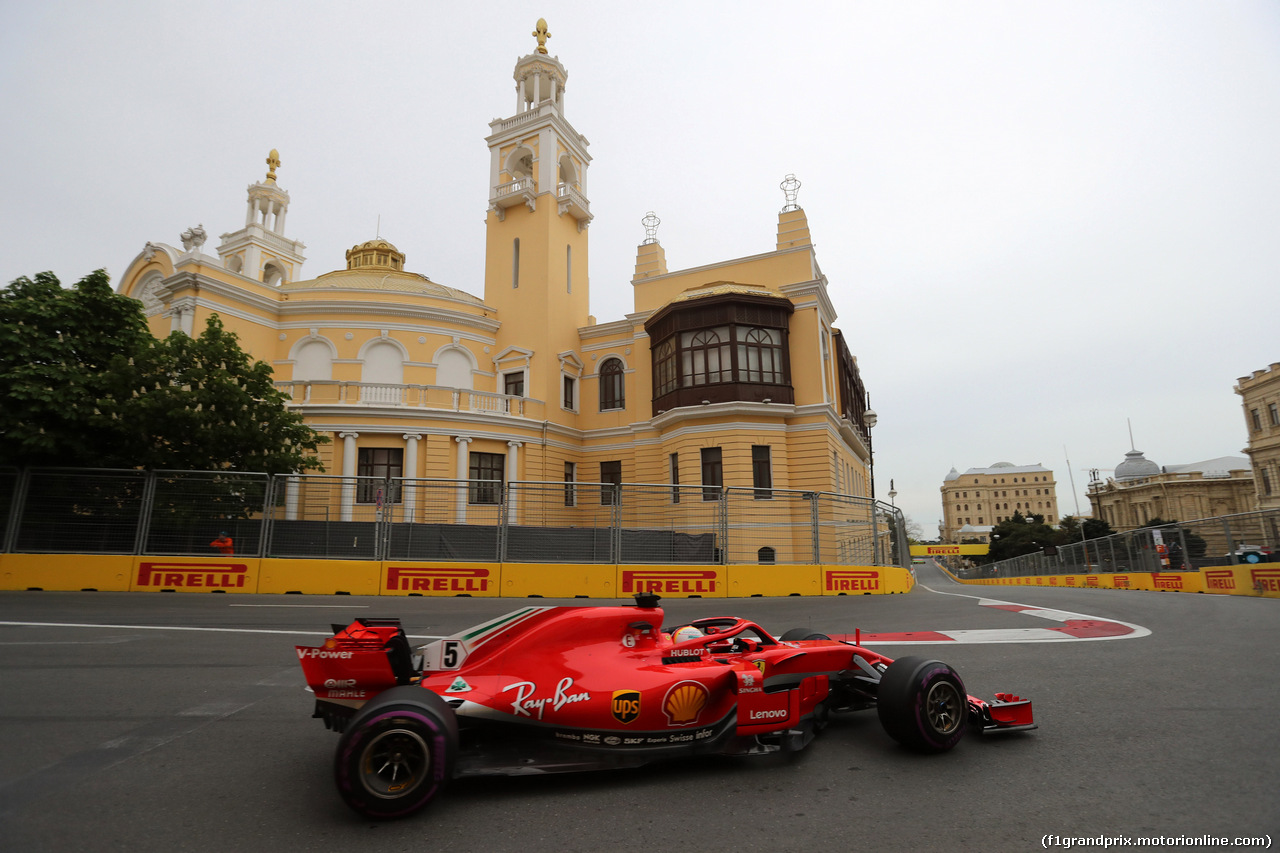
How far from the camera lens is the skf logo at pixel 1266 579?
1409 centimetres

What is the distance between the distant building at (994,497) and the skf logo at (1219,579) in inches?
6683

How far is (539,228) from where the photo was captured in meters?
34.0

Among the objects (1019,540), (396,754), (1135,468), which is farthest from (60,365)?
(1135,468)

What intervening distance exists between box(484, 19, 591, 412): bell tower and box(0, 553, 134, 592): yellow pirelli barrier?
63.3 ft

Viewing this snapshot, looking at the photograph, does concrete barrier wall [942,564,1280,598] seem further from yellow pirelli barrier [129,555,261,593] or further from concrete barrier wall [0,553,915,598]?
yellow pirelli barrier [129,555,261,593]

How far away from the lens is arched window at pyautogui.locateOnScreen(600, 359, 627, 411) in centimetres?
3288

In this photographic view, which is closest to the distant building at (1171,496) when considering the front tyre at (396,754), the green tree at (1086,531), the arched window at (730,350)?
the green tree at (1086,531)

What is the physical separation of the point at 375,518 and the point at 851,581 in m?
11.3

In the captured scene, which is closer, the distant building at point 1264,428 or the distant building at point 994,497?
the distant building at point 1264,428

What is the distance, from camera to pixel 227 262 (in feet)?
169

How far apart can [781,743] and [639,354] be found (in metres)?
28.3

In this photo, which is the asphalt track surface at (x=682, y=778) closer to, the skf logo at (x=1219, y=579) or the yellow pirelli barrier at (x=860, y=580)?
the yellow pirelli barrier at (x=860, y=580)

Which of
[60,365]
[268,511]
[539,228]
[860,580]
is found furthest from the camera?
[539,228]

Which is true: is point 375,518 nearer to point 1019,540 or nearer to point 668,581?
point 668,581
